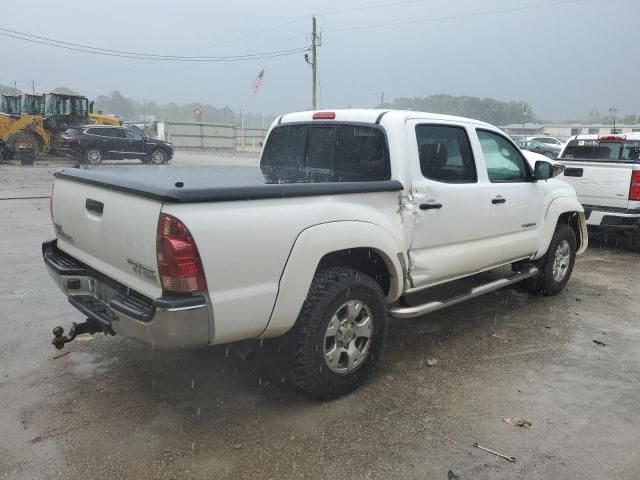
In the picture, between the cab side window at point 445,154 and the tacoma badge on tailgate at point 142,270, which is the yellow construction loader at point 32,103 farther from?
the tacoma badge on tailgate at point 142,270

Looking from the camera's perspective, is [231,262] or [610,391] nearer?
[231,262]

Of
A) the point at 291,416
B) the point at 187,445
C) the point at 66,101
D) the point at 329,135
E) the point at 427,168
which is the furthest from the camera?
the point at 66,101

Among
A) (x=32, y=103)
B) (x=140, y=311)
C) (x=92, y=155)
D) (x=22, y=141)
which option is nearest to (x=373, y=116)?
(x=140, y=311)

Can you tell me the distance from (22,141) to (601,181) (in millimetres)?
23366

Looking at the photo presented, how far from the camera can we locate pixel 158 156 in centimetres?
2488

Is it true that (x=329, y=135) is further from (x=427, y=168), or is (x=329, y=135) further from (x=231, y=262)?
(x=231, y=262)

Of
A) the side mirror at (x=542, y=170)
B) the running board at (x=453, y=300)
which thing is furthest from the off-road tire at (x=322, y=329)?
the side mirror at (x=542, y=170)

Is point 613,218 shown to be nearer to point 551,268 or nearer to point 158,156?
point 551,268

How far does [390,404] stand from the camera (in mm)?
3516

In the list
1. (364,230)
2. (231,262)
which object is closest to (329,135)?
(364,230)

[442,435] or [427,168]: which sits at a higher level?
[427,168]

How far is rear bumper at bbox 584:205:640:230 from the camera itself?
7781 mm

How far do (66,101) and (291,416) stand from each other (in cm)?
2540

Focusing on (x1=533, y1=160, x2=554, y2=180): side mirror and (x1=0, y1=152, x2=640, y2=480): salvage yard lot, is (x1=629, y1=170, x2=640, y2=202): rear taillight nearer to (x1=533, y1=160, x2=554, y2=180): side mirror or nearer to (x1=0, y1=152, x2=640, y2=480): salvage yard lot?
(x1=0, y1=152, x2=640, y2=480): salvage yard lot
